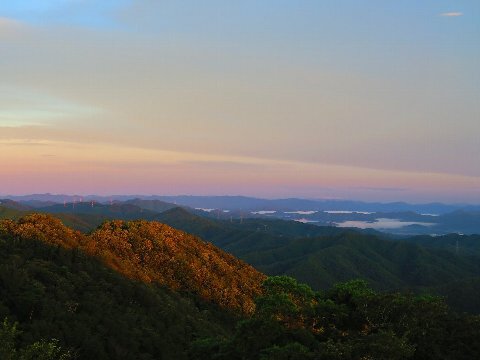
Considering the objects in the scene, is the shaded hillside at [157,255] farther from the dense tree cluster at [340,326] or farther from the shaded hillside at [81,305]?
the dense tree cluster at [340,326]

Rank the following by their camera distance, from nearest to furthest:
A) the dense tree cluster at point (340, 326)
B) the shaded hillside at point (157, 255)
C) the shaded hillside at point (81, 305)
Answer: the dense tree cluster at point (340, 326), the shaded hillside at point (81, 305), the shaded hillside at point (157, 255)

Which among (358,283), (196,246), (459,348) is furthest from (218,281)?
(459,348)

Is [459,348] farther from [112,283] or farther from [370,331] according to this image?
[112,283]

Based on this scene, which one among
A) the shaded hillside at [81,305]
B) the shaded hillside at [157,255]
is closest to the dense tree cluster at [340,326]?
the shaded hillside at [81,305]

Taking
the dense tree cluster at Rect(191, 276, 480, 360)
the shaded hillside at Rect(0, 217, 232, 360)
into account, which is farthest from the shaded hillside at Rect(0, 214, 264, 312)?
the dense tree cluster at Rect(191, 276, 480, 360)

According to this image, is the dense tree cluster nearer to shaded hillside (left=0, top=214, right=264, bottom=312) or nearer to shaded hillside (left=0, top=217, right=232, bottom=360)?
shaded hillside (left=0, top=217, right=232, bottom=360)

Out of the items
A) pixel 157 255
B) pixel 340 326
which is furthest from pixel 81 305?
pixel 157 255
